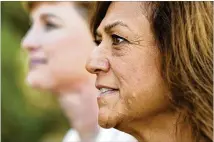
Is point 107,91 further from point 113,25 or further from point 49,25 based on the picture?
point 49,25

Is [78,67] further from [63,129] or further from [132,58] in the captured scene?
[63,129]

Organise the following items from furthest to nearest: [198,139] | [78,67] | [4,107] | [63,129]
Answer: [63,129] < [4,107] < [78,67] < [198,139]

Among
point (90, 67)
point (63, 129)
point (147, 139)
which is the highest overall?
point (90, 67)

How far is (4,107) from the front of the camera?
9.50 m

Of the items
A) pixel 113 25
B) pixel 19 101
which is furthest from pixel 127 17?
pixel 19 101

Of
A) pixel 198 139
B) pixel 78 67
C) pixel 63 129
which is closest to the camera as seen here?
pixel 198 139

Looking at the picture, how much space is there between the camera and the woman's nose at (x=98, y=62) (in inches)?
113

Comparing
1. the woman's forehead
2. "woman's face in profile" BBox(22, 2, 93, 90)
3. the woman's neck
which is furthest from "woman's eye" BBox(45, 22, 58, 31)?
the woman's neck

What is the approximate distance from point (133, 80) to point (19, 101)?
7060mm

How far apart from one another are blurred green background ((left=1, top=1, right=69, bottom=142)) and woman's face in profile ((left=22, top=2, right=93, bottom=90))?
4026 mm

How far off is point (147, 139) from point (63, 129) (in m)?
7.69

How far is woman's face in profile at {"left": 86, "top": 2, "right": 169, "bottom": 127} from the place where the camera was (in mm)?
2830

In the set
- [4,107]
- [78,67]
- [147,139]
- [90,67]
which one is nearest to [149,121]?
[147,139]

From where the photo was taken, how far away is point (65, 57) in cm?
→ 498
